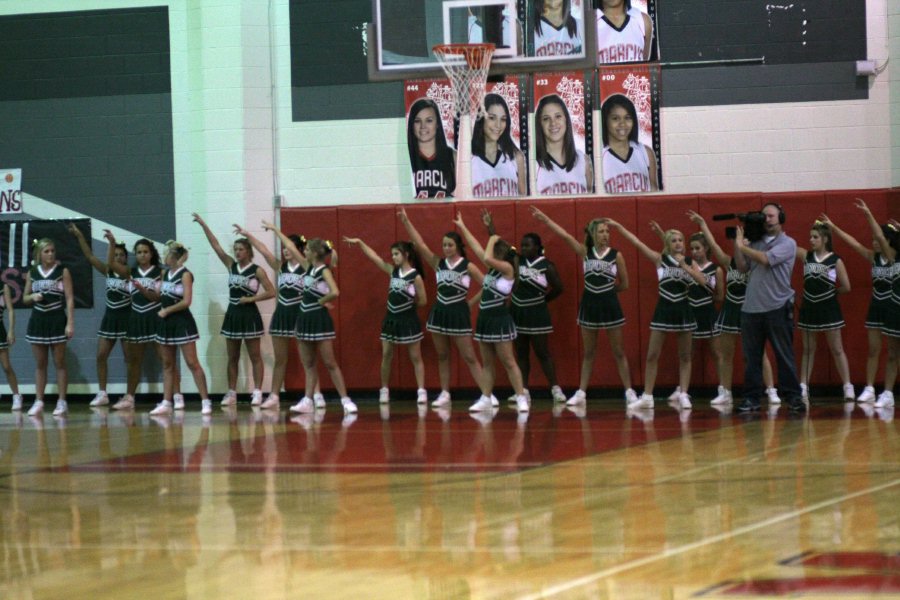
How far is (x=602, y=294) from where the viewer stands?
12094mm

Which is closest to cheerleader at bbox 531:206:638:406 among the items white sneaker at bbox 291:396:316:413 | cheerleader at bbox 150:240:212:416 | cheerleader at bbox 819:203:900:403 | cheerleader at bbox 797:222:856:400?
cheerleader at bbox 797:222:856:400

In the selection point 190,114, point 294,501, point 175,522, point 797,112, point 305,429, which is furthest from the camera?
point 190,114

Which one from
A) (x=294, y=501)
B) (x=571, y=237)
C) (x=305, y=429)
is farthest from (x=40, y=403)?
(x=294, y=501)

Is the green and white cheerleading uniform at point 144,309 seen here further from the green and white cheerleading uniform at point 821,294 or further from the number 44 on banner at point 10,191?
the green and white cheerleading uniform at point 821,294

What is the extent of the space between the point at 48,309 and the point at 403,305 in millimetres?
4008

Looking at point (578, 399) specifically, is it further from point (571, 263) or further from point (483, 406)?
point (571, 263)

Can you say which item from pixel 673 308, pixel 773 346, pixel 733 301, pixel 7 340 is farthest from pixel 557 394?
pixel 7 340

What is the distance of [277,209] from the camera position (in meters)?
13.7

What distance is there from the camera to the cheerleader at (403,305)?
492 inches

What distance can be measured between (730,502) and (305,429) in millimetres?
5207

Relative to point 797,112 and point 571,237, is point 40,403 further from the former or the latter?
point 797,112

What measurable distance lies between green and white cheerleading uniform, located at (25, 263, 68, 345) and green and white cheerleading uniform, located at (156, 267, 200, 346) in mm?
1199

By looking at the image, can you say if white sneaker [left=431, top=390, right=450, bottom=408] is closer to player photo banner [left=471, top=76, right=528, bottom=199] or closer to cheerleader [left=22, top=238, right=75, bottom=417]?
player photo banner [left=471, top=76, right=528, bottom=199]

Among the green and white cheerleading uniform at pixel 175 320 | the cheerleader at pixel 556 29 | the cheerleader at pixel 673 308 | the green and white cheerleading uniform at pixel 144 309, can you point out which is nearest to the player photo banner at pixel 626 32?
the cheerleader at pixel 556 29
